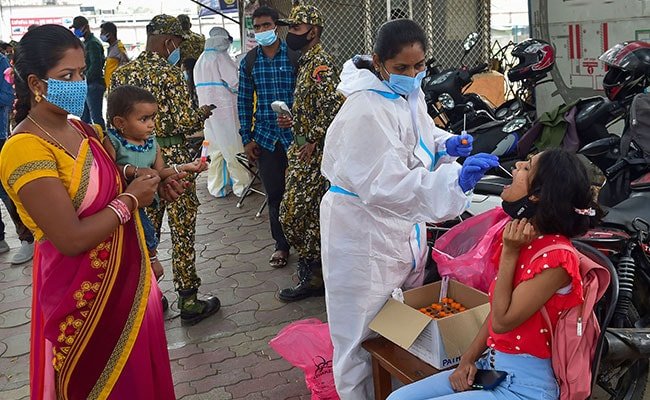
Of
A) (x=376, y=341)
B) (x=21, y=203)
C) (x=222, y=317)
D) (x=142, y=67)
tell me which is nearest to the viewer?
(x=21, y=203)

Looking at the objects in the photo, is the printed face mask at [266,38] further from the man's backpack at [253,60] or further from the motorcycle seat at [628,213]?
the motorcycle seat at [628,213]

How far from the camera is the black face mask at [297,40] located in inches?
168

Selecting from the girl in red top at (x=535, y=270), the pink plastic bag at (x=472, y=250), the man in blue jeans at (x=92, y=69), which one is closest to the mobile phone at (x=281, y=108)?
the pink plastic bag at (x=472, y=250)

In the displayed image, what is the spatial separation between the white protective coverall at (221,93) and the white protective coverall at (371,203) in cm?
453

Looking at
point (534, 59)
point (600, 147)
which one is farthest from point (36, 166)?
point (534, 59)

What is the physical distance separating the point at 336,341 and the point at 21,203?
1.40 meters

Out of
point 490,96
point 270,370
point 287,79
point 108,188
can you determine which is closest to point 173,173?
point 108,188

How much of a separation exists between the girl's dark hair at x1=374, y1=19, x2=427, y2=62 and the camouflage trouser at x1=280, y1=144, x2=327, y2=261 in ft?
5.86

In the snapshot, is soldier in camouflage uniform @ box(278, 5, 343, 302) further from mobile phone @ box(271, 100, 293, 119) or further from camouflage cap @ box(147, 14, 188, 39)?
camouflage cap @ box(147, 14, 188, 39)

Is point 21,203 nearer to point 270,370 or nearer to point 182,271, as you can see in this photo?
point 270,370

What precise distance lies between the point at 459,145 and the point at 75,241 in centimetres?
155

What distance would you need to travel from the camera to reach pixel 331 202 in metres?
2.62

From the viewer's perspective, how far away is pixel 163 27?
3.95 meters

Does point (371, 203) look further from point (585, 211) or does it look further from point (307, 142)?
point (307, 142)
